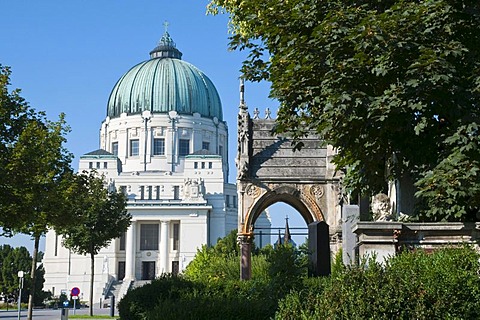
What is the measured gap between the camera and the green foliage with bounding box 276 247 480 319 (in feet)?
28.8

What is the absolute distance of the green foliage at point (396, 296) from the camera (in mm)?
8773

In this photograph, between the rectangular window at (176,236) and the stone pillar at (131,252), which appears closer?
the stone pillar at (131,252)

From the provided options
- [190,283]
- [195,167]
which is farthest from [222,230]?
[190,283]

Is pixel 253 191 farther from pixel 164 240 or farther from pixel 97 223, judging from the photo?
pixel 164 240

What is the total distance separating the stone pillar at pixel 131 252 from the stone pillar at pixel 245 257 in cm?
7410

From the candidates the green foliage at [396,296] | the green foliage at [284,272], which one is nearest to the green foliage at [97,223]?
the green foliage at [284,272]

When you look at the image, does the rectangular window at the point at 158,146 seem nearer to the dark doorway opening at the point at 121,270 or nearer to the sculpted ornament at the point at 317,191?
the dark doorway opening at the point at 121,270

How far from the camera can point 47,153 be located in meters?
27.0

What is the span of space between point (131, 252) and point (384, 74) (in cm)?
9364

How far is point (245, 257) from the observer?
29.8m

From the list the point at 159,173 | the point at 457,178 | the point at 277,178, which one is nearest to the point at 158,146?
the point at 159,173

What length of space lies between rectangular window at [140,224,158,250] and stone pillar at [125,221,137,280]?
7.01ft

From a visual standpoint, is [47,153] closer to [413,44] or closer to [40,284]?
[413,44]

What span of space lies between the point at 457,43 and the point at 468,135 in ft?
5.49
